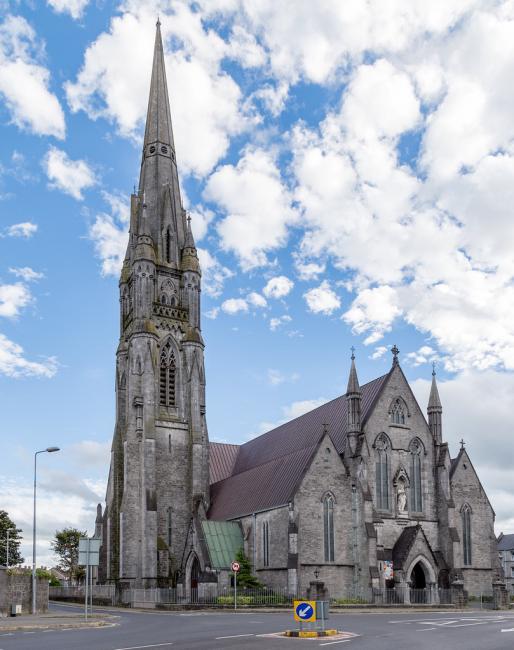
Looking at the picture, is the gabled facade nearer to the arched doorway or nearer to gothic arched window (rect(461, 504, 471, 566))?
gothic arched window (rect(461, 504, 471, 566))

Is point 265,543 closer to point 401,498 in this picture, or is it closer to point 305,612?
point 401,498

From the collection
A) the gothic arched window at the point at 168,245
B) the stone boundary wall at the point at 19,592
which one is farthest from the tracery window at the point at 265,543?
the gothic arched window at the point at 168,245

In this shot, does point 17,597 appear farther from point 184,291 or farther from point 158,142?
point 158,142

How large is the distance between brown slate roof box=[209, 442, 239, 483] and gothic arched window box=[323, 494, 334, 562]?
19101mm

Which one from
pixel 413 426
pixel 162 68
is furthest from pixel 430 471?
pixel 162 68

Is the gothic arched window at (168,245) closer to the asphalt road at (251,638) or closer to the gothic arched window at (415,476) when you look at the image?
the gothic arched window at (415,476)

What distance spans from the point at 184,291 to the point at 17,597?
1345 inches

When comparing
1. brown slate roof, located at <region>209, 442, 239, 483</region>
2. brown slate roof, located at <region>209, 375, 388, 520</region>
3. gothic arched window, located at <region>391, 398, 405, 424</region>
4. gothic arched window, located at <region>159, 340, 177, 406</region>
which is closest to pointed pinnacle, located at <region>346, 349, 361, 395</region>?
brown slate roof, located at <region>209, 375, 388, 520</region>

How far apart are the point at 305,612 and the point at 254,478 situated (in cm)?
3480

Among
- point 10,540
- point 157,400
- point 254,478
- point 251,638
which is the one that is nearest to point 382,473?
point 254,478

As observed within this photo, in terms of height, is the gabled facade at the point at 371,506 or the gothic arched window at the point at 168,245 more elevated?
the gothic arched window at the point at 168,245

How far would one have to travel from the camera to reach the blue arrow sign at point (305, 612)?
822 inches

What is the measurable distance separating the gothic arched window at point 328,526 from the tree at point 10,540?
176ft

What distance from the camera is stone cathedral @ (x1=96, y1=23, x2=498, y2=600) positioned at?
47.2 m
